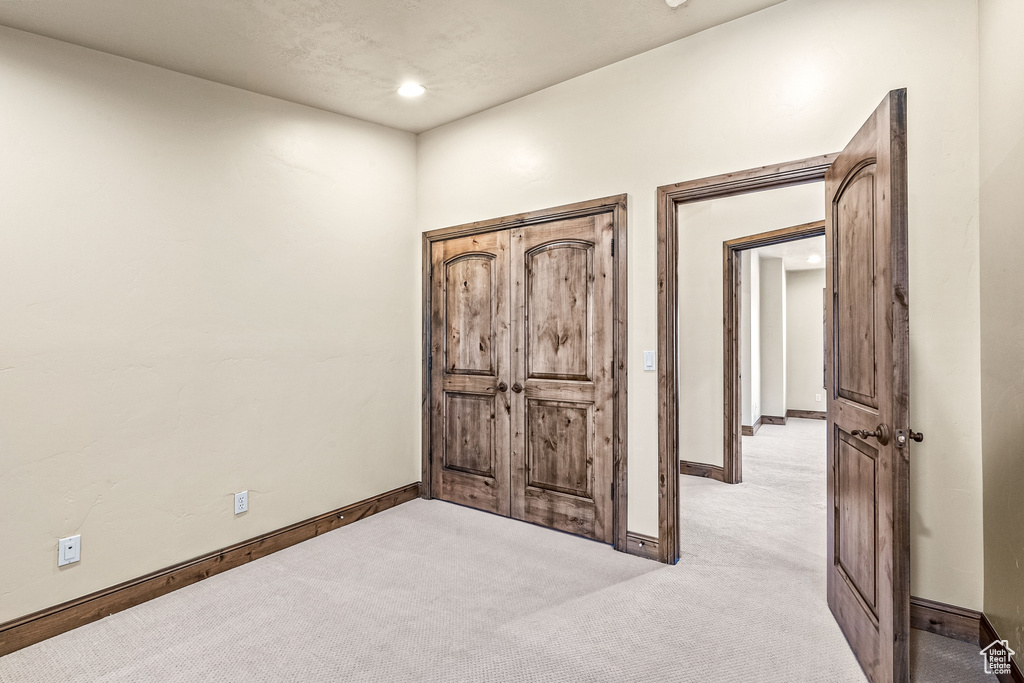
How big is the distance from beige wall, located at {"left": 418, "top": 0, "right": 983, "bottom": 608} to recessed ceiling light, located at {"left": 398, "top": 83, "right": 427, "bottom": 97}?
60cm

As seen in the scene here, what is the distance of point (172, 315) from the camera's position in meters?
2.64

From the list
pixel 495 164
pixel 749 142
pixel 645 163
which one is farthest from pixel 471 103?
pixel 749 142

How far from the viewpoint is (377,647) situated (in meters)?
2.05

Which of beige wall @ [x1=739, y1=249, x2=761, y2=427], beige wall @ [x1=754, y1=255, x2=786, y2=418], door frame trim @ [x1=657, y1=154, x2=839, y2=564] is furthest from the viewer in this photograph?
beige wall @ [x1=754, y1=255, x2=786, y2=418]

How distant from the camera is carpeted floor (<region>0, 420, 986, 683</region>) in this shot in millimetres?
1918

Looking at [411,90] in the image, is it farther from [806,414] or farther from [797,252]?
[806,414]

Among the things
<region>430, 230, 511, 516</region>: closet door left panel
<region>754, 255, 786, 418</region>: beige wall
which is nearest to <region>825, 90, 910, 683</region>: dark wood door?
<region>430, 230, 511, 516</region>: closet door left panel

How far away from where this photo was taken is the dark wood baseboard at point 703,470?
444 centimetres

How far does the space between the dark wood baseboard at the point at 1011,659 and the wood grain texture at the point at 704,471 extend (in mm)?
2374

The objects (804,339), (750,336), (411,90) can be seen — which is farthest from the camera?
(804,339)

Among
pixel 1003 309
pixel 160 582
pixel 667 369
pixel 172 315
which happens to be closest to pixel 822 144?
pixel 1003 309

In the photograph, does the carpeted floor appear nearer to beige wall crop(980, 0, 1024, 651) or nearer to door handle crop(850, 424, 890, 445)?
beige wall crop(980, 0, 1024, 651)

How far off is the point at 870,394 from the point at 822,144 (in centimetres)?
119

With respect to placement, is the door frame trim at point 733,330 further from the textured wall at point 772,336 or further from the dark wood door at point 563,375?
the textured wall at point 772,336
